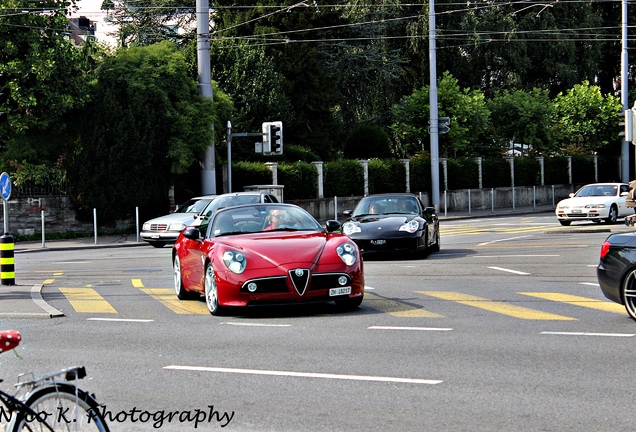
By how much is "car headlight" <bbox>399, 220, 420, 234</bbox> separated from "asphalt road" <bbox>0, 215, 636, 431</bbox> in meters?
4.28

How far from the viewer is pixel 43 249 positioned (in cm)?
3288

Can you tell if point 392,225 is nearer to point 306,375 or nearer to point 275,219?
point 275,219

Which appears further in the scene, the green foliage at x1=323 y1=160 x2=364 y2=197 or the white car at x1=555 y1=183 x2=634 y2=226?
the green foliage at x1=323 y1=160 x2=364 y2=197

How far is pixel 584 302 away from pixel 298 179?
31904 millimetres

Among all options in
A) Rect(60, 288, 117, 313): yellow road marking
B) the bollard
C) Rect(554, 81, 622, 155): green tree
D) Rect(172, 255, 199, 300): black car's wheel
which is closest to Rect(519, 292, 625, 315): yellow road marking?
Rect(172, 255, 199, 300): black car's wheel

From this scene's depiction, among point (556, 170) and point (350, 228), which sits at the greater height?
point (556, 170)

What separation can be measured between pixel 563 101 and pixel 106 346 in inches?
2175

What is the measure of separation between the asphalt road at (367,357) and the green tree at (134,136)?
68.4 ft

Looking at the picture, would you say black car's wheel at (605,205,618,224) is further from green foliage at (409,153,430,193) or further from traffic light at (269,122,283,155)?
green foliage at (409,153,430,193)

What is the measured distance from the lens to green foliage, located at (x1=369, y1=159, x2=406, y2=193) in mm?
50756

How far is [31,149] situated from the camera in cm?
3719

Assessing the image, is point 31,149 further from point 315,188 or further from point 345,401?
point 345,401

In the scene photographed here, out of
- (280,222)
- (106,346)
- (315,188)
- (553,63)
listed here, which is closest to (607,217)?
(315,188)

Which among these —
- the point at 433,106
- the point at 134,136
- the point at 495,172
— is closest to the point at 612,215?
the point at 433,106
